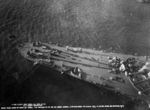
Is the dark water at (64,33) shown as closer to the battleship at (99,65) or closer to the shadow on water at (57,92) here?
the shadow on water at (57,92)

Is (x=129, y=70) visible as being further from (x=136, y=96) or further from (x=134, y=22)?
(x=134, y=22)

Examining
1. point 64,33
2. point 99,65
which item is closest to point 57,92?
point 99,65

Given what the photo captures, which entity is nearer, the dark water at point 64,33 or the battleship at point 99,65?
the dark water at point 64,33

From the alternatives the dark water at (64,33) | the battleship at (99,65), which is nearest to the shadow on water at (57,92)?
the dark water at (64,33)

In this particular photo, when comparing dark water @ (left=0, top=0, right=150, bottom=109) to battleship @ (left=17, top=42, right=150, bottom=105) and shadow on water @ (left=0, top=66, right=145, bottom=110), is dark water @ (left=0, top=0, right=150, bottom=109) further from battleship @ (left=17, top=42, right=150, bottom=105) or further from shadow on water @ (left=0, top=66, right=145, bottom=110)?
battleship @ (left=17, top=42, right=150, bottom=105)

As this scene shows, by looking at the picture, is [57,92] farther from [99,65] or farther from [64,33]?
[64,33]

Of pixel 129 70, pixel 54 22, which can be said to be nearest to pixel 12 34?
pixel 54 22
